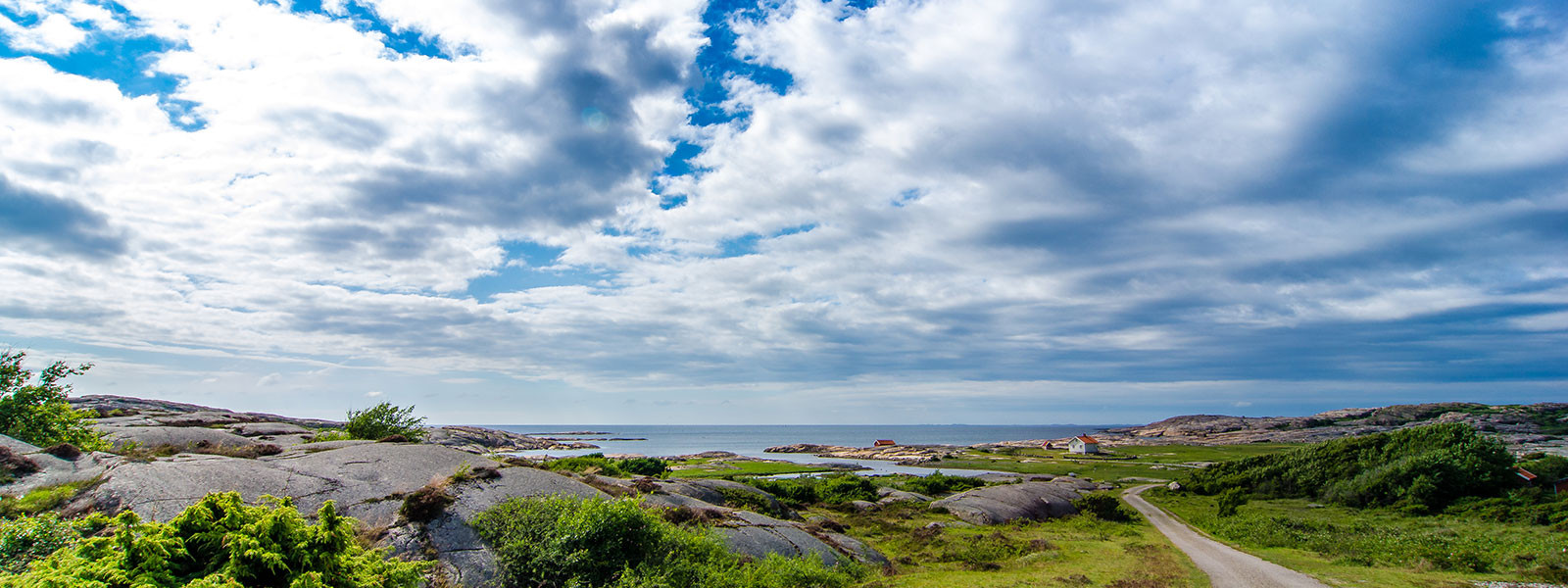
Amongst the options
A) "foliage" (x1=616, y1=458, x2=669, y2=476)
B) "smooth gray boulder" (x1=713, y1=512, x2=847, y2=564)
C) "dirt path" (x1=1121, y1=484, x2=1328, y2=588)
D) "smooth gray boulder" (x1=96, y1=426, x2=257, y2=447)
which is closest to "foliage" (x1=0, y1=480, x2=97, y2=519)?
"smooth gray boulder" (x1=96, y1=426, x2=257, y2=447)

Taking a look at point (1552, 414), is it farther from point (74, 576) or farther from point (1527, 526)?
point (74, 576)

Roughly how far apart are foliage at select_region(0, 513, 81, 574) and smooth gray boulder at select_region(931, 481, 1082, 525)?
3924 cm

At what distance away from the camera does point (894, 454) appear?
132 m

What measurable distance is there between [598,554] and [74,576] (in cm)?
916

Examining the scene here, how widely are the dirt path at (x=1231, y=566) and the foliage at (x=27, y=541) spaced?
97.9 ft

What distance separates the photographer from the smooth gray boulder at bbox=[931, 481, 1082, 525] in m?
40.1

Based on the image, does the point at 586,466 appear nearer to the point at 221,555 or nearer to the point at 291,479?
the point at 291,479

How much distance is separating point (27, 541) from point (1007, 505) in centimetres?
4417

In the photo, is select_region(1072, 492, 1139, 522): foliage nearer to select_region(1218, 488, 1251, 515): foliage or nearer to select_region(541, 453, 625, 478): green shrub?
select_region(1218, 488, 1251, 515): foliage

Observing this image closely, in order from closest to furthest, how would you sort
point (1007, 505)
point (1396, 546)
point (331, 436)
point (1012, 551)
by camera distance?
point (331, 436)
point (1012, 551)
point (1396, 546)
point (1007, 505)

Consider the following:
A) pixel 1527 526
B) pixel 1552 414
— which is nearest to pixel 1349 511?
pixel 1527 526

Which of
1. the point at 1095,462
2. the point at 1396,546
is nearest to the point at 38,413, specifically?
the point at 1396,546

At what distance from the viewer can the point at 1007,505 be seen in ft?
140

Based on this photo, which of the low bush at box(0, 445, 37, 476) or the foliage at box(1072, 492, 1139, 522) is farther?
the foliage at box(1072, 492, 1139, 522)
